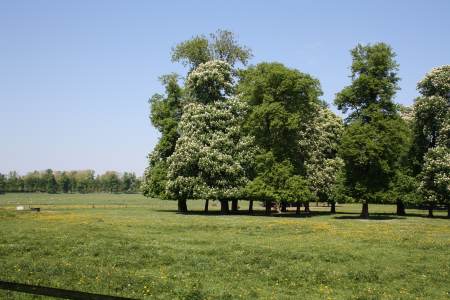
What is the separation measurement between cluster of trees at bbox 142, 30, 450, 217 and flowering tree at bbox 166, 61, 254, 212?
18 centimetres

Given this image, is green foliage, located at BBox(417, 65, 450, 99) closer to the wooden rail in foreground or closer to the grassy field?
the grassy field

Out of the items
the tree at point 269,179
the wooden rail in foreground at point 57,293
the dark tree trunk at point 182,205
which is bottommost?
the dark tree trunk at point 182,205

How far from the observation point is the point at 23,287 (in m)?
8.59

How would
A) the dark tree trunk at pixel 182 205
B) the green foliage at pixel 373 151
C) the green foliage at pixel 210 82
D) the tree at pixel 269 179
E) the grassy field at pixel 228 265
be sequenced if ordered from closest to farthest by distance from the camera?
the grassy field at pixel 228 265
the green foliage at pixel 373 151
the tree at pixel 269 179
the green foliage at pixel 210 82
the dark tree trunk at pixel 182 205

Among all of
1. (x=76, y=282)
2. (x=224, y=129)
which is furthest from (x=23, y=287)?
(x=224, y=129)

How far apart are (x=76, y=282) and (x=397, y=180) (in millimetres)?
61780

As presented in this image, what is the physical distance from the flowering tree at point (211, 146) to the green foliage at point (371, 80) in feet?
58.1

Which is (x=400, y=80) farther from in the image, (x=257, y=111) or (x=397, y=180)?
(x=257, y=111)

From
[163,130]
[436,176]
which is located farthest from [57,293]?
[163,130]

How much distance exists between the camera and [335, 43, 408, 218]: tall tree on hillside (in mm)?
68500

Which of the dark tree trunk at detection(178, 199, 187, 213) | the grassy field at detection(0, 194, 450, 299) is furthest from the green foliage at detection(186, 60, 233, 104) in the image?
the grassy field at detection(0, 194, 450, 299)

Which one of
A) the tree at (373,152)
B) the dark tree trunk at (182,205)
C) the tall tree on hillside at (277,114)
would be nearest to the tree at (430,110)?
the tree at (373,152)

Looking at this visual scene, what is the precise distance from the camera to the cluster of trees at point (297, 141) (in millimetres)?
70062

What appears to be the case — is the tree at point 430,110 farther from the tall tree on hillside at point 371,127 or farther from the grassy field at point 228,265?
the grassy field at point 228,265
